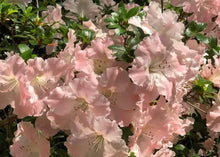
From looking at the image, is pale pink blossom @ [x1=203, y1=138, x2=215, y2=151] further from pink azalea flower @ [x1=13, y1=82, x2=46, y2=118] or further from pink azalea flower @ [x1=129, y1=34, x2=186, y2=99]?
pink azalea flower @ [x1=13, y1=82, x2=46, y2=118]

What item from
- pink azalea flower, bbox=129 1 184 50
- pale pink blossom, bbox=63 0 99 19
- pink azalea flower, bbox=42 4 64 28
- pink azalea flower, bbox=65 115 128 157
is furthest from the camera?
pale pink blossom, bbox=63 0 99 19

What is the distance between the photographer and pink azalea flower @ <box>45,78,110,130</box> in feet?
4.59

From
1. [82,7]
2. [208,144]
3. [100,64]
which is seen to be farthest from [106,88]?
[208,144]

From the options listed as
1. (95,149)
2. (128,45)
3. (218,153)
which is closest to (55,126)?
(95,149)

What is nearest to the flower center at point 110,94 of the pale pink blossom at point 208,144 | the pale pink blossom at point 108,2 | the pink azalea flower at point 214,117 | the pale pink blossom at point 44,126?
the pale pink blossom at point 44,126

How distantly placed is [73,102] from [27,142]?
11.8 inches

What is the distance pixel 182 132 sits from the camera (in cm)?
176

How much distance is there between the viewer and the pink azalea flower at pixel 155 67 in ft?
4.62

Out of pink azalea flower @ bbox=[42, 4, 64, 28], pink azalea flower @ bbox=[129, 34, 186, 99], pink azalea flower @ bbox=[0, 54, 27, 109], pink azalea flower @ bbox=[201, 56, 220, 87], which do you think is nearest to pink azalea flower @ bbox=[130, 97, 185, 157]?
pink azalea flower @ bbox=[129, 34, 186, 99]

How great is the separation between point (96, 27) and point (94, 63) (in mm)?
473

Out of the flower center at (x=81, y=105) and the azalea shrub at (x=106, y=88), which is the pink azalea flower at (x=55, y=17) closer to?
the azalea shrub at (x=106, y=88)

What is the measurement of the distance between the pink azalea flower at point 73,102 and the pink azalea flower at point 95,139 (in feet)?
0.13

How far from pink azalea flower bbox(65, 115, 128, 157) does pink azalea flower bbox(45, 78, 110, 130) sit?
0.04 m

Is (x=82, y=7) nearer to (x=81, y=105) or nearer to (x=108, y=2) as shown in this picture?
(x=108, y=2)
